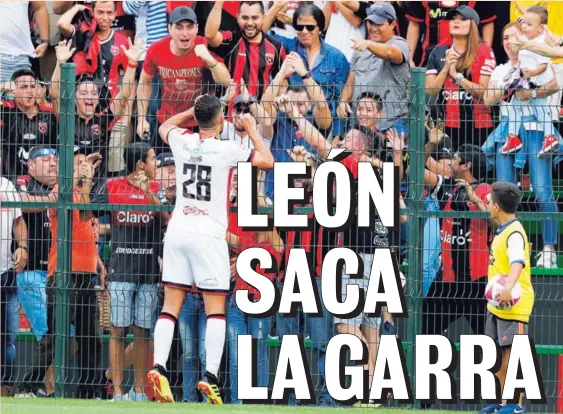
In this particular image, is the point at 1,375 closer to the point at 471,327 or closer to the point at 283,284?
the point at 283,284

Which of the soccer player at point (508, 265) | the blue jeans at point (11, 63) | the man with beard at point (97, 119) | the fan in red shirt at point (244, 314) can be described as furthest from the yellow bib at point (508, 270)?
the blue jeans at point (11, 63)

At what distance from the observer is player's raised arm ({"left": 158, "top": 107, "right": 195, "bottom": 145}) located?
33.7 feet

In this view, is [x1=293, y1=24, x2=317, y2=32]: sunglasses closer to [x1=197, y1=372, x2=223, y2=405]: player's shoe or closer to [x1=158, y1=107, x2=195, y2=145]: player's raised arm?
[x1=158, y1=107, x2=195, y2=145]: player's raised arm

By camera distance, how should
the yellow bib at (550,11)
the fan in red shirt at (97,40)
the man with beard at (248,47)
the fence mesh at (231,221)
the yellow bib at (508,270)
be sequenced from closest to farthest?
the yellow bib at (508,270), the fence mesh at (231,221), the yellow bib at (550,11), the man with beard at (248,47), the fan in red shirt at (97,40)

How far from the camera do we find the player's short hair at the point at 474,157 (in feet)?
33.4

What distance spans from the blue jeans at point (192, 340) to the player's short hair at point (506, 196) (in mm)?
2697

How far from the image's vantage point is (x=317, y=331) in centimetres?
1020

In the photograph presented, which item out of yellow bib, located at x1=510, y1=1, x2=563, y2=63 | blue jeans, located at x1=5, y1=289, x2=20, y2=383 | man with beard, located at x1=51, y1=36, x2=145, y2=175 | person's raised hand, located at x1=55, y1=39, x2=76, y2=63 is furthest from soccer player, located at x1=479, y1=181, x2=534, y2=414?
person's raised hand, located at x1=55, y1=39, x2=76, y2=63

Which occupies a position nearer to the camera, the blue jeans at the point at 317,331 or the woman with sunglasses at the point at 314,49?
the blue jeans at the point at 317,331

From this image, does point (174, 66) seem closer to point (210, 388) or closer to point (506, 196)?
point (210, 388)

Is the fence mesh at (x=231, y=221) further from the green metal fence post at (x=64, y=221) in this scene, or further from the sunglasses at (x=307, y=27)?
the sunglasses at (x=307, y=27)

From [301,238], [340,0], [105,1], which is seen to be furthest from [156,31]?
[301,238]

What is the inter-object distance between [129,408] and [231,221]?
1.79 meters

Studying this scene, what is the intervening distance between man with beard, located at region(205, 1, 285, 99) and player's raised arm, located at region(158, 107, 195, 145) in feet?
3.37
